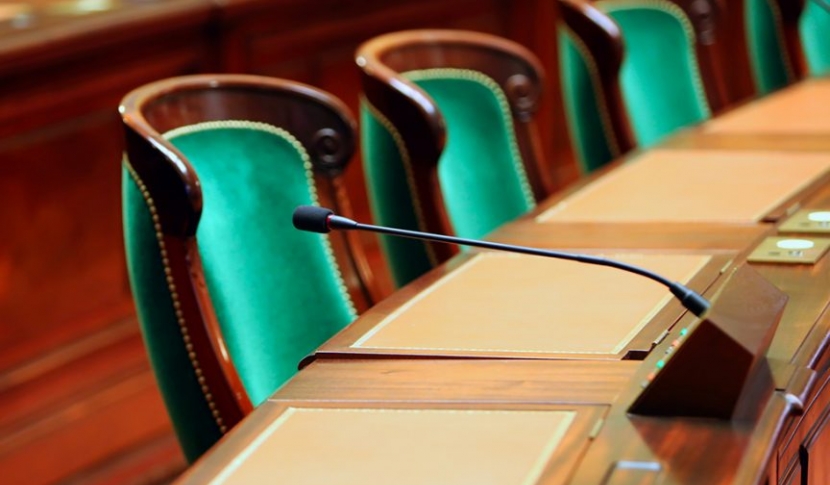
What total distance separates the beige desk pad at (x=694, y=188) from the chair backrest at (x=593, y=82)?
31 centimetres

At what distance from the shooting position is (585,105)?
273 centimetres

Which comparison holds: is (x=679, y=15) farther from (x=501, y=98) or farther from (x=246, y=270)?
(x=246, y=270)

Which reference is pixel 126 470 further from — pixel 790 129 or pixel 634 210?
pixel 790 129

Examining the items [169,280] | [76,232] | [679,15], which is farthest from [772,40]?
[169,280]

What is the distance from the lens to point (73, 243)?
2699mm

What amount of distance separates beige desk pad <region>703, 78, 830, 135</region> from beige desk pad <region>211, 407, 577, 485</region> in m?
1.40

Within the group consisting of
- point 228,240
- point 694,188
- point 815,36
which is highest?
point 228,240

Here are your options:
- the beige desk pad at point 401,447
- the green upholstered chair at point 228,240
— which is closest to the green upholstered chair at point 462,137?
the green upholstered chair at point 228,240

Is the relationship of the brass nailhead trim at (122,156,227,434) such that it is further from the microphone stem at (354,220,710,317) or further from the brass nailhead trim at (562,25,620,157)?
the brass nailhead trim at (562,25,620,157)

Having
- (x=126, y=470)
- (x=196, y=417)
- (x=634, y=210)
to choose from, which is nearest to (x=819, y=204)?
(x=634, y=210)

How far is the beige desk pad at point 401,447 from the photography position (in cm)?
114

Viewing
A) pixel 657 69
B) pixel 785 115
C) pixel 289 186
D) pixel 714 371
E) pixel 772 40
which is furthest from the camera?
pixel 772 40

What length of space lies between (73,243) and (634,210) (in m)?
1.21

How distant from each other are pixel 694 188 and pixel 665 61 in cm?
92
